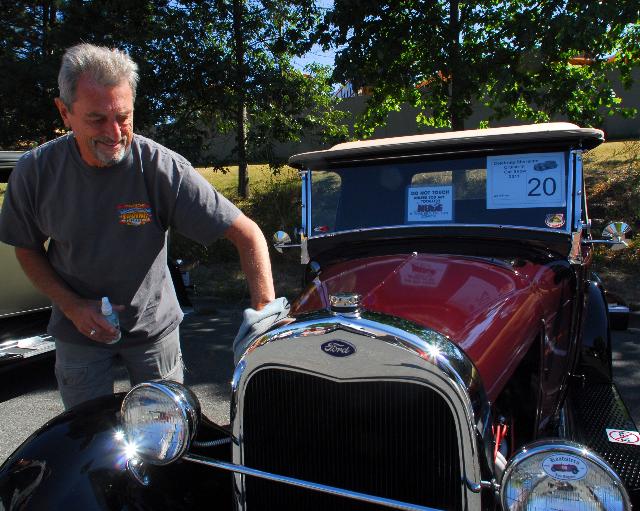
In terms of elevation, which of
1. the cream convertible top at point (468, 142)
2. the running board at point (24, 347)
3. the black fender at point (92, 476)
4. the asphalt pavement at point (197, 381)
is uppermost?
the cream convertible top at point (468, 142)

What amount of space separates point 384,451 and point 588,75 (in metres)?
7.22

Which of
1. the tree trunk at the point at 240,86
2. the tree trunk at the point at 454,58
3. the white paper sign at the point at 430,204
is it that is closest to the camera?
the white paper sign at the point at 430,204

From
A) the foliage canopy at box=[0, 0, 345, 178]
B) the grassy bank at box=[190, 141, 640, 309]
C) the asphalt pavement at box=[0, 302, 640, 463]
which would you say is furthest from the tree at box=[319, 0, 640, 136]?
the asphalt pavement at box=[0, 302, 640, 463]

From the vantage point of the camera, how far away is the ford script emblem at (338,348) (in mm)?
1549

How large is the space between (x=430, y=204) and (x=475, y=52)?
15.6 ft

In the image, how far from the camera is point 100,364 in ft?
7.00

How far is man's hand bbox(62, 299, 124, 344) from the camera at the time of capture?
1916 mm

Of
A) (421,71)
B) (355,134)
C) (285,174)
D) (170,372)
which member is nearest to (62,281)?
(170,372)

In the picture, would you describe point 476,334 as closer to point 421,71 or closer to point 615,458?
point 615,458

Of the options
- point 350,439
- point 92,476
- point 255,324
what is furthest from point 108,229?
point 350,439

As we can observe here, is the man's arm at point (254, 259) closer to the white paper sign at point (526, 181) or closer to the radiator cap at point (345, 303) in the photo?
the radiator cap at point (345, 303)

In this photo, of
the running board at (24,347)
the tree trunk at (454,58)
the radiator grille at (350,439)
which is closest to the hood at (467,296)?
the radiator grille at (350,439)

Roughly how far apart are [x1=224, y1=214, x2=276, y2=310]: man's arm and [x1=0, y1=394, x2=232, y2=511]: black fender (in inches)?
26.1

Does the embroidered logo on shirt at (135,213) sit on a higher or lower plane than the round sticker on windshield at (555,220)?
higher
